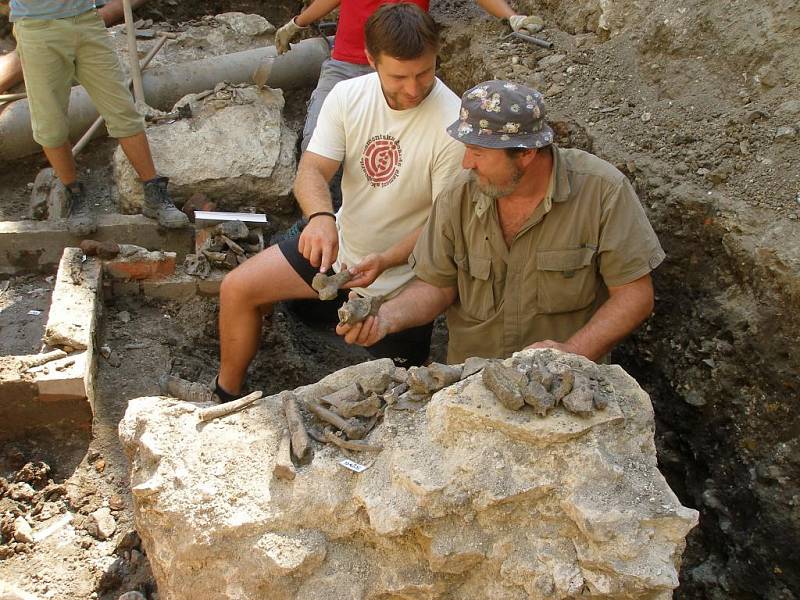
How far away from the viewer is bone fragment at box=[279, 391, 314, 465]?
8.93 ft

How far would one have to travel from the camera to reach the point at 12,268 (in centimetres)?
523

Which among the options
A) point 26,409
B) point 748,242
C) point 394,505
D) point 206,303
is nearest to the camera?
point 394,505

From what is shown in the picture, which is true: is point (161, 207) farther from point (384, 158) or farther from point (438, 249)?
point (438, 249)

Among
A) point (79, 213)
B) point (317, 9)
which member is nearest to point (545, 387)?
point (317, 9)

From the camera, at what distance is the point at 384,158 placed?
392cm

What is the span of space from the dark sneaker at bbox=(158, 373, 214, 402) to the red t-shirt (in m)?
2.72

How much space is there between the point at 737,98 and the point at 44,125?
427cm

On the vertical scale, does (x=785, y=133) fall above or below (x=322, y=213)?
above

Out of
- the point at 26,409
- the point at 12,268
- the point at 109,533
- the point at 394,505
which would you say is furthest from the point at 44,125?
the point at 394,505

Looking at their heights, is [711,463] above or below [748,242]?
below

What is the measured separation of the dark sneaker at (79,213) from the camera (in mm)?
5168

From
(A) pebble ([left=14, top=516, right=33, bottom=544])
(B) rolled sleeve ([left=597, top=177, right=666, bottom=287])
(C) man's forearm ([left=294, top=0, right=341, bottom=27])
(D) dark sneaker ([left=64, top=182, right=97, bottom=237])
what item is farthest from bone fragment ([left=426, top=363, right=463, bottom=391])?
(C) man's forearm ([left=294, top=0, right=341, bottom=27])

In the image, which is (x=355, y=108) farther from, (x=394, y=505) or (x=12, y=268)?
(x=12, y=268)

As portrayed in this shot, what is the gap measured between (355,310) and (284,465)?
2.43 feet
